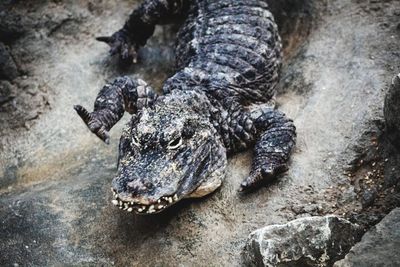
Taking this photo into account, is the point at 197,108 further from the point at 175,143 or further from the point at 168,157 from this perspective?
the point at 168,157

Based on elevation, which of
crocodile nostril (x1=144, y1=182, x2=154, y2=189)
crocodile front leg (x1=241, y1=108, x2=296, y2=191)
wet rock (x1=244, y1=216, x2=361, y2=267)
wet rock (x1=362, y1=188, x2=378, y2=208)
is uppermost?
crocodile nostril (x1=144, y1=182, x2=154, y2=189)

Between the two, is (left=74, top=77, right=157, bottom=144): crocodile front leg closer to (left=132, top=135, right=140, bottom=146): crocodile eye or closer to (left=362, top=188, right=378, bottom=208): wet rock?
(left=132, top=135, right=140, bottom=146): crocodile eye

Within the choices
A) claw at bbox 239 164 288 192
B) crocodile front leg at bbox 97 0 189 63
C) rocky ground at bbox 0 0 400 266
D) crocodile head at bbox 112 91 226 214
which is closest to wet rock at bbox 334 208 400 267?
rocky ground at bbox 0 0 400 266

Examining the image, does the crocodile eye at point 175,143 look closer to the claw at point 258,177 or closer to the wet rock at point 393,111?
the claw at point 258,177

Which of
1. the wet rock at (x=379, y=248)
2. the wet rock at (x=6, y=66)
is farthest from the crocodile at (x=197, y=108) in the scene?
the wet rock at (x=379, y=248)

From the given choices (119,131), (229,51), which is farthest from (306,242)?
(119,131)

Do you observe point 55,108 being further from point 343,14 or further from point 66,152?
point 343,14
